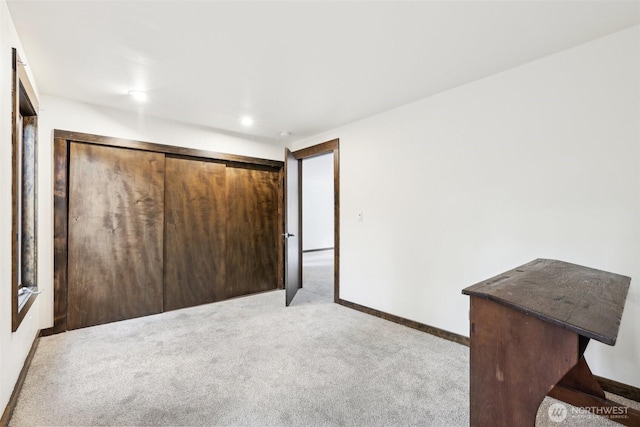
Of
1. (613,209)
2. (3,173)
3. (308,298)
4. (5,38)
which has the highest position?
(5,38)

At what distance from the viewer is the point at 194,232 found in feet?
11.5

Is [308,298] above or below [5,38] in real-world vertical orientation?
below

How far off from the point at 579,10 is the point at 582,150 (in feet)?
2.72

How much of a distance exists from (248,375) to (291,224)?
204 centimetres

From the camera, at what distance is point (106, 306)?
9.64 feet

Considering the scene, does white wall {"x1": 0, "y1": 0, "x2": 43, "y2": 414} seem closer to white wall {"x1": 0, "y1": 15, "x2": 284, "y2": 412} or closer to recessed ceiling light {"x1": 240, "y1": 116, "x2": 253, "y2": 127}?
white wall {"x1": 0, "y1": 15, "x2": 284, "y2": 412}

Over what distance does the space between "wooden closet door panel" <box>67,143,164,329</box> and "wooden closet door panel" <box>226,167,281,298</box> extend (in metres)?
0.85

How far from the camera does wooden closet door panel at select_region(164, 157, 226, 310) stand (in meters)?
3.34

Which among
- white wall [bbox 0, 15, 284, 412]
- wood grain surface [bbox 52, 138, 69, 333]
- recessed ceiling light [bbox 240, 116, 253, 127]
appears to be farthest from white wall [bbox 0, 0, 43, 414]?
recessed ceiling light [bbox 240, 116, 253, 127]

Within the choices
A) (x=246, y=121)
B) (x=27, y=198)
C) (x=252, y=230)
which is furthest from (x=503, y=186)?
(x=27, y=198)

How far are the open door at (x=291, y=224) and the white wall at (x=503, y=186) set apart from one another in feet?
2.45

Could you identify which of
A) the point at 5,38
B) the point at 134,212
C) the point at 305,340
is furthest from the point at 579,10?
the point at 134,212

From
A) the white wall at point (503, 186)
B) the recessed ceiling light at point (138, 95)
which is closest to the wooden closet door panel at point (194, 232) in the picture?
the recessed ceiling light at point (138, 95)

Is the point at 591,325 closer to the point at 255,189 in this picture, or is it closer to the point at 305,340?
the point at 305,340
